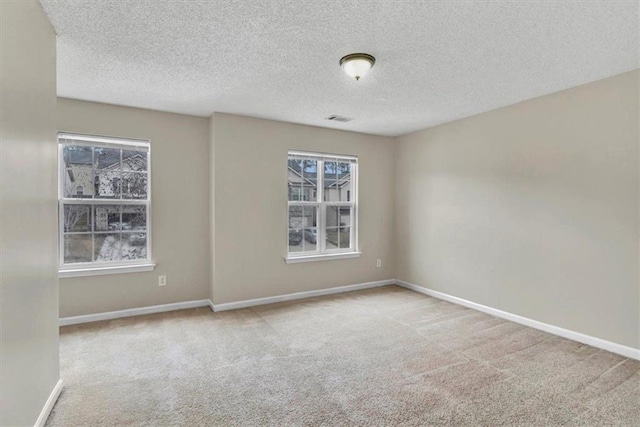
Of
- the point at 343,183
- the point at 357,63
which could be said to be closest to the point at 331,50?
the point at 357,63

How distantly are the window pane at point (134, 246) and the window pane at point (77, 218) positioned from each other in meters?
0.39

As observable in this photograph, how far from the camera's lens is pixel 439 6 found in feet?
6.26

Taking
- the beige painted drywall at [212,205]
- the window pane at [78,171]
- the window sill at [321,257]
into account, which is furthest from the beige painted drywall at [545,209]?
the window pane at [78,171]

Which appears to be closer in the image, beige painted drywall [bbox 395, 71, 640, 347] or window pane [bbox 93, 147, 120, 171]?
beige painted drywall [bbox 395, 71, 640, 347]

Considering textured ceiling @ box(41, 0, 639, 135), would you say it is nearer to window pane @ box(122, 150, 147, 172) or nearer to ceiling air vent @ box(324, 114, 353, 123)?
ceiling air vent @ box(324, 114, 353, 123)

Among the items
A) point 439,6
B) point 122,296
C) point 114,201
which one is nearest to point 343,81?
point 439,6

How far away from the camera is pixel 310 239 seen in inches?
191

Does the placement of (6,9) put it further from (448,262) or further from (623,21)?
(448,262)

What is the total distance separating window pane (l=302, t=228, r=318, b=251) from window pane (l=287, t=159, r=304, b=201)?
51 cm

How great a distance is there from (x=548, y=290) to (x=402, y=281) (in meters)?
2.21

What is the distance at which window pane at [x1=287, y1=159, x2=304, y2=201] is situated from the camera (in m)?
4.62

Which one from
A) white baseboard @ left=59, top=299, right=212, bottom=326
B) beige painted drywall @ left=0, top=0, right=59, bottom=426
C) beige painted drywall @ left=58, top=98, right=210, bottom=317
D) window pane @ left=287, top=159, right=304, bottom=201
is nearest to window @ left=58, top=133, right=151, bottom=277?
beige painted drywall @ left=58, top=98, right=210, bottom=317

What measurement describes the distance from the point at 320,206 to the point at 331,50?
8.86ft

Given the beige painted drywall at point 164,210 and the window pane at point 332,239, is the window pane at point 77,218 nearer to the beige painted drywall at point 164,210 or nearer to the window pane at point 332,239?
the beige painted drywall at point 164,210
